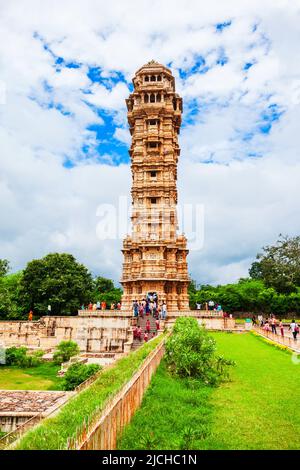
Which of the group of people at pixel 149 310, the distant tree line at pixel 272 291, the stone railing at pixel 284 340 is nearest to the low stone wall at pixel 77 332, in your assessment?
the group of people at pixel 149 310

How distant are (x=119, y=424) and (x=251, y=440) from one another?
290 cm

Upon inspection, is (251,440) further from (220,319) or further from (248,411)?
(220,319)

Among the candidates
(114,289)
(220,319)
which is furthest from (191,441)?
(114,289)

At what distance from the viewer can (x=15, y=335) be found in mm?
35906

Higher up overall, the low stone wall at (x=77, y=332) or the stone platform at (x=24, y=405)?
the low stone wall at (x=77, y=332)

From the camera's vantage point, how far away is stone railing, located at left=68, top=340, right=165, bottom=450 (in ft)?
19.5

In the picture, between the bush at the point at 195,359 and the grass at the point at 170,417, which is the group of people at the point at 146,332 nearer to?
the bush at the point at 195,359

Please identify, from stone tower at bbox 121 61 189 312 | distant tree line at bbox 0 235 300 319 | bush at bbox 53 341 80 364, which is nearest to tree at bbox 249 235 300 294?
distant tree line at bbox 0 235 300 319

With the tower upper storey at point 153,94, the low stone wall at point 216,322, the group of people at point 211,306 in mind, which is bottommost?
the low stone wall at point 216,322

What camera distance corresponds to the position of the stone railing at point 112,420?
5.94 metres

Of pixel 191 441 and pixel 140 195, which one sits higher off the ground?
pixel 140 195

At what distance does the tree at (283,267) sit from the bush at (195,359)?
150ft

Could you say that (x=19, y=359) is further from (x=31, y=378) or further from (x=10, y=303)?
(x=10, y=303)

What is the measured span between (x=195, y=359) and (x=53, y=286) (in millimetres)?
36281
